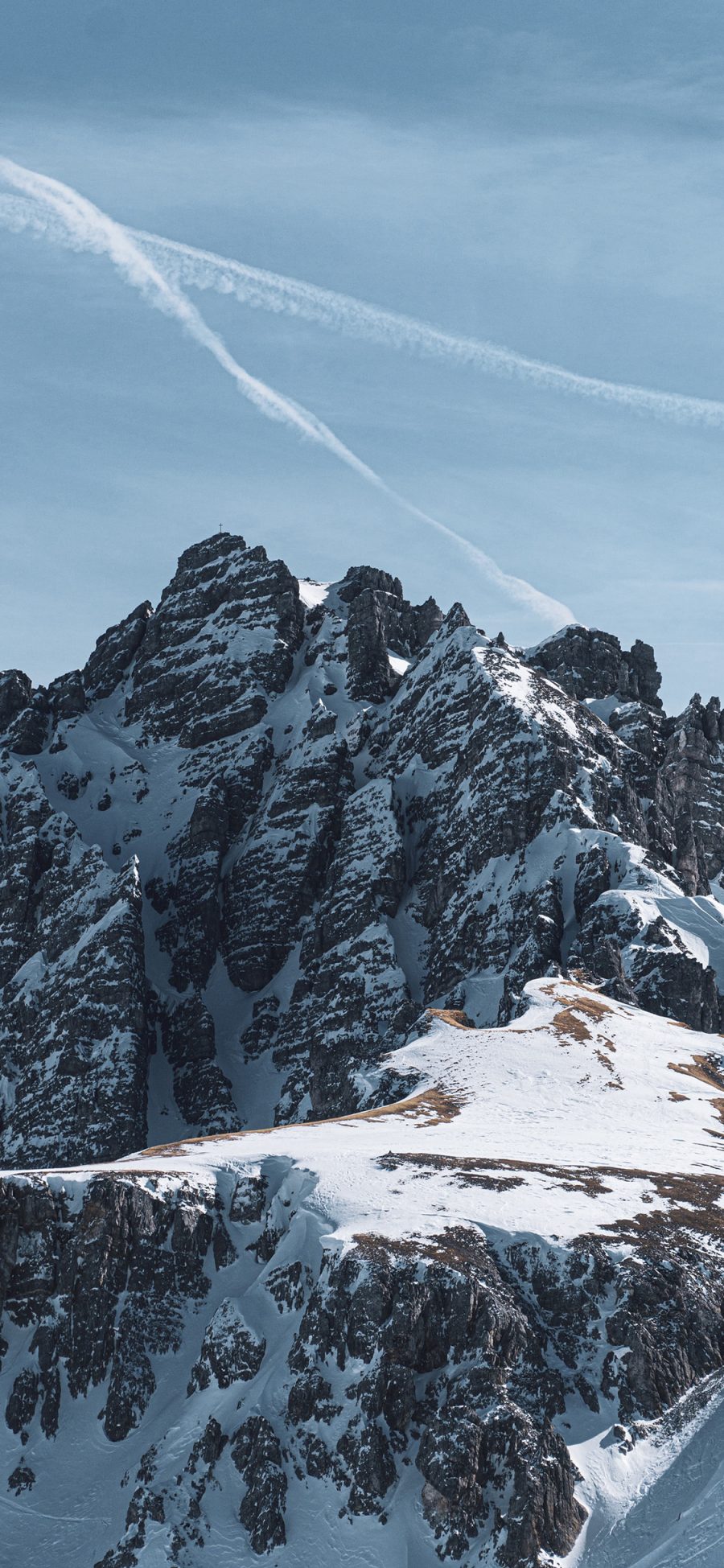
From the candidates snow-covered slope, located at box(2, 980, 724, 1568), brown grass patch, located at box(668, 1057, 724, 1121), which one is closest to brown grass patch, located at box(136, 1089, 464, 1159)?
snow-covered slope, located at box(2, 980, 724, 1568)

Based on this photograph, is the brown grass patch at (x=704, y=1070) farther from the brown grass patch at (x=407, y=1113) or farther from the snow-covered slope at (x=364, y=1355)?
the snow-covered slope at (x=364, y=1355)

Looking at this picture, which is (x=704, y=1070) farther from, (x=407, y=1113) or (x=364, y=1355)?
(x=364, y=1355)

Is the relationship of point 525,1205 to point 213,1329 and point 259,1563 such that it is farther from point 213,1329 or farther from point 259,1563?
point 259,1563

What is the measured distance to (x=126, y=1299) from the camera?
119562 mm

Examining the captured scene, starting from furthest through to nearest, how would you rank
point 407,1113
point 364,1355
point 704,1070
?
point 704,1070 < point 407,1113 < point 364,1355

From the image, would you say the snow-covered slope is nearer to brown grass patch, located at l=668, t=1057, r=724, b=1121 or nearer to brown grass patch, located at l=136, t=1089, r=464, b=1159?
brown grass patch, located at l=136, t=1089, r=464, b=1159

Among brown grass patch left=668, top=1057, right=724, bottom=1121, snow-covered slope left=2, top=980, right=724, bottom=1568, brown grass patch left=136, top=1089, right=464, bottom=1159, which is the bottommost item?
snow-covered slope left=2, top=980, right=724, bottom=1568

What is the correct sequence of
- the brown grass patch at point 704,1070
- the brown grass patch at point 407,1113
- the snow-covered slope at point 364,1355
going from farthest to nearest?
the brown grass patch at point 704,1070 < the brown grass patch at point 407,1113 < the snow-covered slope at point 364,1355

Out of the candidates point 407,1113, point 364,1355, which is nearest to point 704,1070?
point 407,1113

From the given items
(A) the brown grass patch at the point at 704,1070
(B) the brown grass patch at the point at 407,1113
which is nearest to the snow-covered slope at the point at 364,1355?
(B) the brown grass patch at the point at 407,1113

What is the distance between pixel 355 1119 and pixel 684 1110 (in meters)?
31.2

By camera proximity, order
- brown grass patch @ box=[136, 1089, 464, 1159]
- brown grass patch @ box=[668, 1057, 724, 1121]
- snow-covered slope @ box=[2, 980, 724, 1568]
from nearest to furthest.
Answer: snow-covered slope @ box=[2, 980, 724, 1568] < brown grass patch @ box=[136, 1089, 464, 1159] < brown grass patch @ box=[668, 1057, 724, 1121]

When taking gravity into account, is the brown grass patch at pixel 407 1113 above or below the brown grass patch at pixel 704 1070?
below

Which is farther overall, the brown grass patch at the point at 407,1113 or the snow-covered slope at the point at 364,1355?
the brown grass patch at the point at 407,1113
